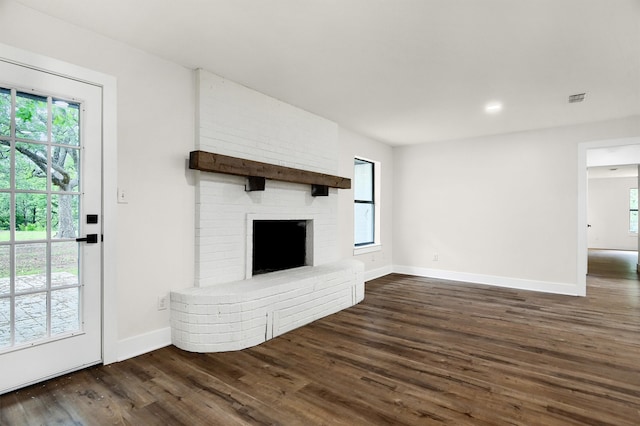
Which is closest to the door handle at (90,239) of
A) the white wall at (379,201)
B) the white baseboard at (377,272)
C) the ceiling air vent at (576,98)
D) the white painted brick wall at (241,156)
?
the white painted brick wall at (241,156)

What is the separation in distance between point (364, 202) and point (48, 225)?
15.0 feet

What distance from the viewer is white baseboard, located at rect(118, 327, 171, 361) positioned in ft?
8.80

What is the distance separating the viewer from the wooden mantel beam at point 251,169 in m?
3.04

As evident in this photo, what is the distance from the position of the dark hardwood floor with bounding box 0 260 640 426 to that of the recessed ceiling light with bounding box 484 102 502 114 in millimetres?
2535

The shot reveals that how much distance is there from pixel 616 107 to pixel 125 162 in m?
5.45

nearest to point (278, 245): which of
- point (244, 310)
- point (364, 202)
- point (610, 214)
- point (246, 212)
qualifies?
point (246, 212)

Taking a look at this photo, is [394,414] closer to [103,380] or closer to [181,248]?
[103,380]

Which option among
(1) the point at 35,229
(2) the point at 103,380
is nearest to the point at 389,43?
(1) the point at 35,229

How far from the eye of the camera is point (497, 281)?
5520mm

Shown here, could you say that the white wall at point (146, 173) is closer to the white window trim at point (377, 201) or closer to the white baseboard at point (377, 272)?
the white baseboard at point (377, 272)

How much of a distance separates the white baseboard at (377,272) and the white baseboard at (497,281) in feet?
0.58

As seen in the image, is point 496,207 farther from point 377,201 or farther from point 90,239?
point 90,239

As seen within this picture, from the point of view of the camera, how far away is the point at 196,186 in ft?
10.4

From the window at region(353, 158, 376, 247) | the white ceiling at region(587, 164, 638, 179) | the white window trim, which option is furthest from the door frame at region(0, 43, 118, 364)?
the white ceiling at region(587, 164, 638, 179)
